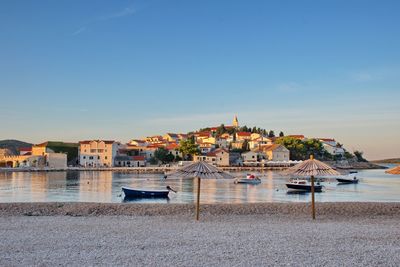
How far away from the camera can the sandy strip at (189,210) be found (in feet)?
63.1

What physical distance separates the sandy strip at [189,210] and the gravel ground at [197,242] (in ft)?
6.91

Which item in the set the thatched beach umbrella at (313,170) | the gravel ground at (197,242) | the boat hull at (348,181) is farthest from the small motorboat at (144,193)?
the boat hull at (348,181)

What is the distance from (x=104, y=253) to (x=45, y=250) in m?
1.46

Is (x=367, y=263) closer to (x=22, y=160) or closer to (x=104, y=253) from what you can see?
(x=104, y=253)

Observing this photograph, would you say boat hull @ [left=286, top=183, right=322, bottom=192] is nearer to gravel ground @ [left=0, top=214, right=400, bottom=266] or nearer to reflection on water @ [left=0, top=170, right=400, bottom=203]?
reflection on water @ [left=0, top=170, right=400, bottom=203]

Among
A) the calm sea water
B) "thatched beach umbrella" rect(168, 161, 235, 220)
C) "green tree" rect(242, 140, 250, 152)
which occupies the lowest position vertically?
the calm sea water

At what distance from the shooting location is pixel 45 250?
10469 mm

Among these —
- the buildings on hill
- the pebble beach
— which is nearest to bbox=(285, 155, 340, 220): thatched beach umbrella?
the pebble beach

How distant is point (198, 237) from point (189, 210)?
780 cm

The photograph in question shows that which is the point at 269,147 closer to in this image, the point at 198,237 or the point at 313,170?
the point at 313,170

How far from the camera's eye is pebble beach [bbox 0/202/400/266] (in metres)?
9.64

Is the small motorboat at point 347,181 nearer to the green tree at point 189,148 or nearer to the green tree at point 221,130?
the green tree at point 189,148

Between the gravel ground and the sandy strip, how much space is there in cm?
211

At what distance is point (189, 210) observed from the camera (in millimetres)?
20281
